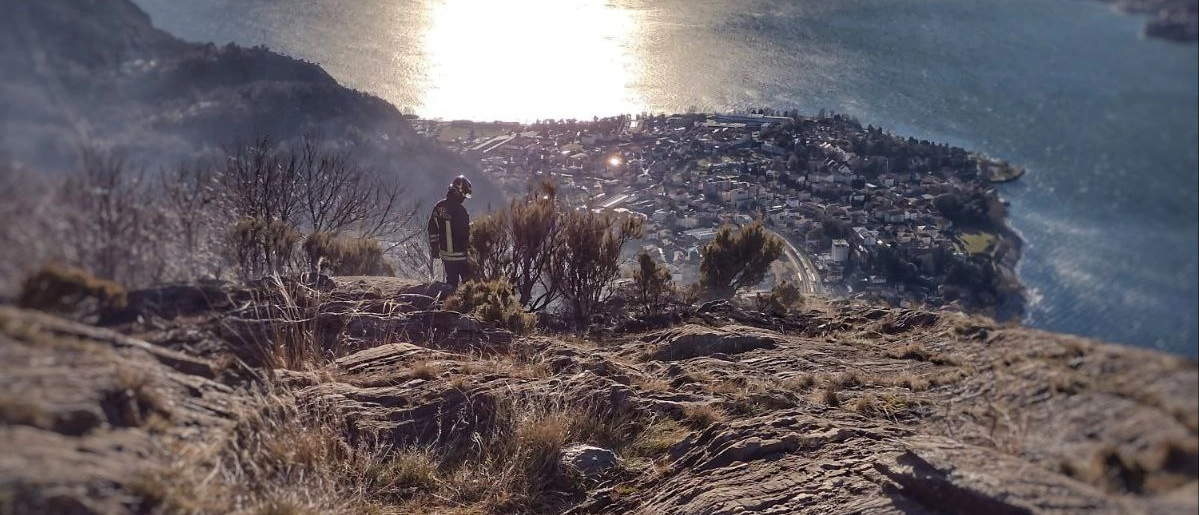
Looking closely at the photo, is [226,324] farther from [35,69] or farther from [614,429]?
[614,429]

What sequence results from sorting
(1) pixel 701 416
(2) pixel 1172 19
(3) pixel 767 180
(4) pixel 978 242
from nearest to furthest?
(2) pixel 1172 19 → (1) pixel 701 416 → (4) pixel 978 242 → (3) pixel 767 180

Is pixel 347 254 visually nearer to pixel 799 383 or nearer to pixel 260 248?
pixel 260 248

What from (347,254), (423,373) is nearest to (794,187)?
(347,254)

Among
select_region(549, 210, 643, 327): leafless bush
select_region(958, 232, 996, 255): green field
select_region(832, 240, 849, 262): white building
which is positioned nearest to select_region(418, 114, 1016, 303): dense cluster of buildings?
select_region(832, 240, 849, 262): white building

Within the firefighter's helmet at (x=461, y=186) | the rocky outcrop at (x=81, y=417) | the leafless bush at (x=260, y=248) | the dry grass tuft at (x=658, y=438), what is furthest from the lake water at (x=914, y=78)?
the rocky outcrop at (x=81, y=417)

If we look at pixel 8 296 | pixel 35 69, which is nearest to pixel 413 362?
pixel 35 69

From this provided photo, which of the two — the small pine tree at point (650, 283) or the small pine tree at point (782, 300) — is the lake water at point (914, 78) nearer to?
the small pine tree at point (782, 300)
